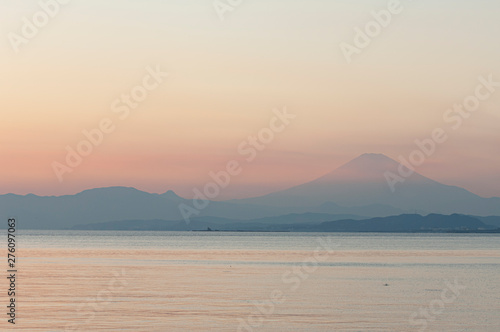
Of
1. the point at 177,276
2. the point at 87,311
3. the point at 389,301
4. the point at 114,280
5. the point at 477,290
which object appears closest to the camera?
the point at 87,311

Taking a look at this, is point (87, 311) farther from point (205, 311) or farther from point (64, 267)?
point (64, 267)

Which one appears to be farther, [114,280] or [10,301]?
[114,280]

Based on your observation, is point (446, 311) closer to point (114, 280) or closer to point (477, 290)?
point (477, 290)

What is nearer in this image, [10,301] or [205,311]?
[205,311]

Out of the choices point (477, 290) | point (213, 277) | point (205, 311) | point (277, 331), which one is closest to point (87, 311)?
point (205, 311)

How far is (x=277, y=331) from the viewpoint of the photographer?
35562 mm

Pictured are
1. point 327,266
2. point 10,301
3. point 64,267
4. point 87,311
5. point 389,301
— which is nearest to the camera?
point 87,311

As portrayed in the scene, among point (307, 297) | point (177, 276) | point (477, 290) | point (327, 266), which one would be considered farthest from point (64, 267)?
point (477, 290)

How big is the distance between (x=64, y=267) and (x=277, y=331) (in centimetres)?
4567

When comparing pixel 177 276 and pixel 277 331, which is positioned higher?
pixel 177 276

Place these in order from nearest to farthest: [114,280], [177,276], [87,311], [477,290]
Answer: [87,311] < [477,290] < [114,280] < [177,276]

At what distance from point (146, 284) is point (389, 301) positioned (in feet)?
61.2

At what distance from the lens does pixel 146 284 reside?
56906 millimetres

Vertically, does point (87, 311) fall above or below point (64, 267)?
below
